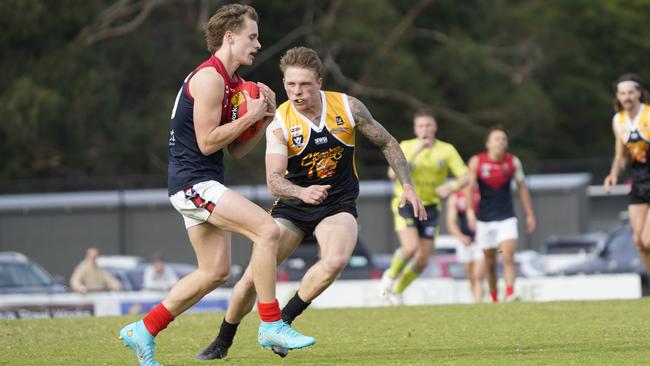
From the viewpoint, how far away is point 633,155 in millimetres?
13992

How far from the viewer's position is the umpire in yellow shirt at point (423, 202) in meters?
15.6

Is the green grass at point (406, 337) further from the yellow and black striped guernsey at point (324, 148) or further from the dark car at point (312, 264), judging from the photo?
the dark car at point (312, 264)

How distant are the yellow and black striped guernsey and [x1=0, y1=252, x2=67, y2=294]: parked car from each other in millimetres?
13105

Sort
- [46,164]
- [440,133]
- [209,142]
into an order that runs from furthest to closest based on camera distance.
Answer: [440,133], [46,164], [209,142]

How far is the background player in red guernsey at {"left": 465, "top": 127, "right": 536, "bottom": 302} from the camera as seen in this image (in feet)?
53.0

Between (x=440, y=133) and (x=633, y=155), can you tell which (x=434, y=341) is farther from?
(x=440, y=133)

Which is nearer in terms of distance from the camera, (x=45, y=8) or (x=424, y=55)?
(x=45, y=8)

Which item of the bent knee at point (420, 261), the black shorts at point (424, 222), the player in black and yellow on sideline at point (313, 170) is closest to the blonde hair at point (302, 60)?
the player in black and yellow on sideline at point (313, 170)

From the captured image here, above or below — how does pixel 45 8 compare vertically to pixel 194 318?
above

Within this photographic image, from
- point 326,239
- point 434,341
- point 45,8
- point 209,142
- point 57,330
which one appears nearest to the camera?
point 209,142

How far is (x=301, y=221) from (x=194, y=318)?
14.1 feet

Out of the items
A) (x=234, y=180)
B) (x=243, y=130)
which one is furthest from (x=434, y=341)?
(x=234, y=180)

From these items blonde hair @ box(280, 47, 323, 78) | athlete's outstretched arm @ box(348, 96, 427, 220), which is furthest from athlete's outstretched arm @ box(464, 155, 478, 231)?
blonde hair @ box(280, 47, 323, 78)

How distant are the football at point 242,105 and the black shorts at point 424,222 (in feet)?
22.7
